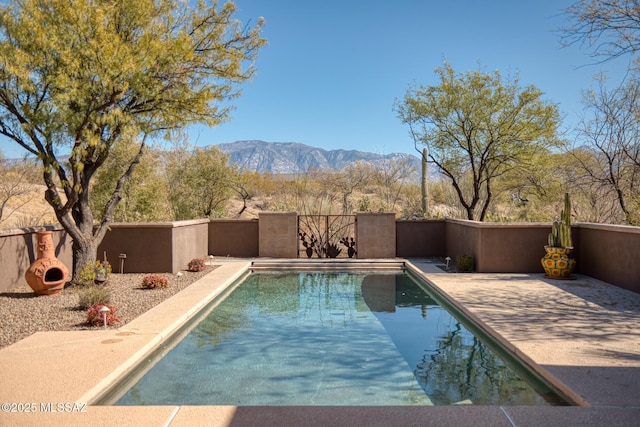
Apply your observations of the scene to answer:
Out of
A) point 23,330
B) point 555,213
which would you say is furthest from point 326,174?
point 23,330

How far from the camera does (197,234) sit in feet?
40.9

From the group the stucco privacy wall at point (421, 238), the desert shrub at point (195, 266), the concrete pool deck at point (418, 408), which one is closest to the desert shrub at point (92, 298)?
the concrete pool deck at point (418, 408)

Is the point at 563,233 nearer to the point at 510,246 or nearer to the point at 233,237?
the point at 510,246

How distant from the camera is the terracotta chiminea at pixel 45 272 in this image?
24.5ft

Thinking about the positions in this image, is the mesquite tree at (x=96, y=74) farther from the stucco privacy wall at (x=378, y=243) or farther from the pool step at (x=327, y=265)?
the pool step at (x=327, y=265)

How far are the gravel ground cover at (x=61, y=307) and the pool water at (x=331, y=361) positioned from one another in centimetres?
111

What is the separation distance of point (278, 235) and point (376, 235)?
2808 millimetres

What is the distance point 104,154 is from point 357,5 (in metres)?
11.3

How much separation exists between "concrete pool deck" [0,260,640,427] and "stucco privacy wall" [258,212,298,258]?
5.91 metres

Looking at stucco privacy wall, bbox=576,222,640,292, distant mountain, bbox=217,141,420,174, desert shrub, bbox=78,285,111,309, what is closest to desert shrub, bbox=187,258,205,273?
desert shrub, bbox=78,285,111,309

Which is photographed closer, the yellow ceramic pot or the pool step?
the yellow ceramic pot

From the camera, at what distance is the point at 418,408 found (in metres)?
3.47

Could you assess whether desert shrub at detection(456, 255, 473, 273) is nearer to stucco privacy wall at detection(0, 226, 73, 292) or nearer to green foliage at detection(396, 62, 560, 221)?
green foliage at detection(396, 62, 560, 221)

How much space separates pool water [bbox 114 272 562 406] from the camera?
408 centimetres
